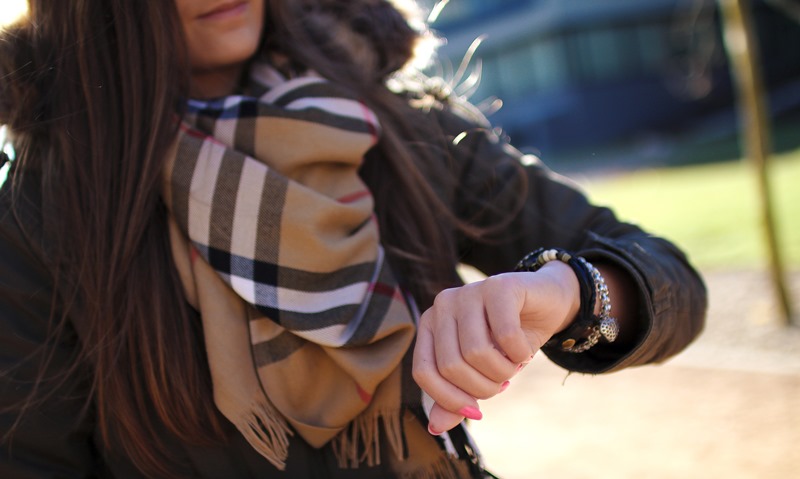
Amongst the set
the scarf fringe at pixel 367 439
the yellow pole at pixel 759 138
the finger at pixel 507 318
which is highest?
the yellow pole at pixel 759 138

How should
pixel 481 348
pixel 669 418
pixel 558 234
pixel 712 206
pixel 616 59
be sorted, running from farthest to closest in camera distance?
pixel 616 59
pixel 712 206
pixel 669 418
pixel 558 234
pixel 481 348

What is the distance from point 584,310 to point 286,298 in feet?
1.84

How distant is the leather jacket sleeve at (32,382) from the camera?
1.49 meters

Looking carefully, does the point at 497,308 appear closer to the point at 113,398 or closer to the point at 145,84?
the point at 113,398

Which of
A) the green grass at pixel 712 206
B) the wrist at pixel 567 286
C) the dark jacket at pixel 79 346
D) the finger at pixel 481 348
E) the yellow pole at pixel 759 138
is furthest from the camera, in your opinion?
the green grass at pixel 712 206

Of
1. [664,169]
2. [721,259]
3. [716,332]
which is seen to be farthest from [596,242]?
[664,169]

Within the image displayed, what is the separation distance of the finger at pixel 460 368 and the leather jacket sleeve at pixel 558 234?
0.34 metres

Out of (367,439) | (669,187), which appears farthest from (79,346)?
(669,187)

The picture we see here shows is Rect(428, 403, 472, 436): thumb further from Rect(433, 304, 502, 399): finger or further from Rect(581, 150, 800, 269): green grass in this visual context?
Rect(581, 150, 800, 269): green grass

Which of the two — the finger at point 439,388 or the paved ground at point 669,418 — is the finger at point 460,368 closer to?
the finger at point 439,388

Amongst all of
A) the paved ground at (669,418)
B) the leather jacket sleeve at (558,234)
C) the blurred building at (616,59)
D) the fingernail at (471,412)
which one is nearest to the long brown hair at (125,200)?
the leather jacket sleeve at (558,234)

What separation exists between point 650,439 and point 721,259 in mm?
4526

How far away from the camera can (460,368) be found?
1.15 metres

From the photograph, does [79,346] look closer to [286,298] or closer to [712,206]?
[286,298]
